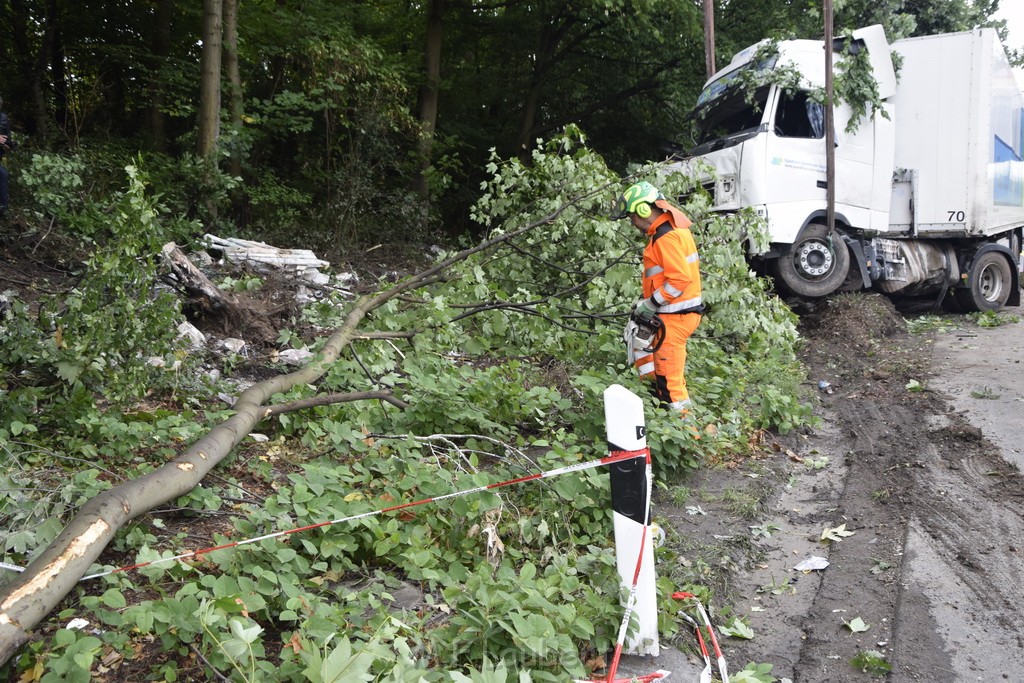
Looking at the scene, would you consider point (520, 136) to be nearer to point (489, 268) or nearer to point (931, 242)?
point (931, 242)

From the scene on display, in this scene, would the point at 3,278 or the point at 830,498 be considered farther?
the point at 3,278

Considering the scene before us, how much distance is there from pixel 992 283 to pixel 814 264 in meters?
3.73

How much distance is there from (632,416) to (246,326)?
4639 mm

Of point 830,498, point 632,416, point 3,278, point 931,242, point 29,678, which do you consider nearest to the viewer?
point 29,678

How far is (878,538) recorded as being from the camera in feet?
13.4

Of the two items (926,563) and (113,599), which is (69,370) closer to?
(113,599)

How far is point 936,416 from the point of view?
6.12 metres

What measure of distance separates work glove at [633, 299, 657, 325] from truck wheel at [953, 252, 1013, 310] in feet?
26.2

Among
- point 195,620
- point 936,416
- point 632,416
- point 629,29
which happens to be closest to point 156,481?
point 195,620

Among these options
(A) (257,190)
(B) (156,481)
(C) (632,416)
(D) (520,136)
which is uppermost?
(D) (520,136)

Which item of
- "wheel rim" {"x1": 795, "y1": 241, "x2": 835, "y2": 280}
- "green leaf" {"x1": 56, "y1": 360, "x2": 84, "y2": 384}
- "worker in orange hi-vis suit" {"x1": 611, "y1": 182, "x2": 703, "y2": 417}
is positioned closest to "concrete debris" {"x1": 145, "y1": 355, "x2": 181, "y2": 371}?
"green leaf" {"x1": 56, "y1": 360, "x2": 84, "y2": 384}

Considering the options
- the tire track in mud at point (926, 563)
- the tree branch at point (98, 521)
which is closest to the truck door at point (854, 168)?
the tire track in mud at point (926, 563)

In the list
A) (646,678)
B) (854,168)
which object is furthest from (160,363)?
(854,168)

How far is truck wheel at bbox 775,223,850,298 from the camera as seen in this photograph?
9969mm
